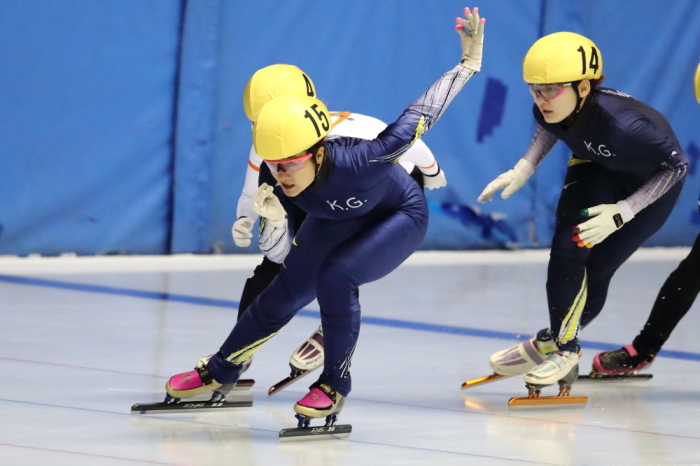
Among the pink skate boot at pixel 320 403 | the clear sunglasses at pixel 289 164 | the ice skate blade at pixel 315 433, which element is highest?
the clear sunglasses at pixel 289 164

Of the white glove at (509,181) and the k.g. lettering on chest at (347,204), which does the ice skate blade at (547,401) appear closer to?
the white glove at (509,181)

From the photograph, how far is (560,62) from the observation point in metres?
4.50

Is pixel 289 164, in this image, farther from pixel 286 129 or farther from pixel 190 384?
pixel 190 384

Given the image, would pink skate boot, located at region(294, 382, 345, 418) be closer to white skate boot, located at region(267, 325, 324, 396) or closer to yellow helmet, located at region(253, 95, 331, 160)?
white skate boot, located at region(267, 325, 324, 396)

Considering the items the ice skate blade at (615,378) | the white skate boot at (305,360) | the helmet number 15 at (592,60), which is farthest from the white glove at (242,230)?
the ice skate blade at (615,378)

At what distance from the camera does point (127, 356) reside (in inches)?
202

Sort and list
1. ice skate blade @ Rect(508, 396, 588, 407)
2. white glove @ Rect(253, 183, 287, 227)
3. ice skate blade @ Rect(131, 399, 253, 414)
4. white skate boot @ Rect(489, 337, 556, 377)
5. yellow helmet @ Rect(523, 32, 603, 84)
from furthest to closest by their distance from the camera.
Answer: white skate boot @ Rect(489, 337, 556, 377) → ice skate blade @ Rect(508, 396, 588, 407) → yellow helmet @ Rect(523, 32, 603, 84) → ice skate blade @ Rect(131, 399, 253, 414) → white glove @ Rect(253, 183, 287, 227)

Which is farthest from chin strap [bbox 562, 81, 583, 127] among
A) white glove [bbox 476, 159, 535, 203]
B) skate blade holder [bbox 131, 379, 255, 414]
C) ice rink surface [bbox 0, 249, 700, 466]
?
skate blade holder [bbox 131, 379, 255, 414]

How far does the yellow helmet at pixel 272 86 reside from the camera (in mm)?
4395

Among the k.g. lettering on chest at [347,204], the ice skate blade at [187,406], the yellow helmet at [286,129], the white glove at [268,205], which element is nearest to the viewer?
the yellow helmet at [286,129]

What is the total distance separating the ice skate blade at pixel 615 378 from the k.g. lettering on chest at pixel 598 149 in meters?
1.15

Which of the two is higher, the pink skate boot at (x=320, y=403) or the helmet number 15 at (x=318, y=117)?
the helmet number 15 at (x=318, y=117)

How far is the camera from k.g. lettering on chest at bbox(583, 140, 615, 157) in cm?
463

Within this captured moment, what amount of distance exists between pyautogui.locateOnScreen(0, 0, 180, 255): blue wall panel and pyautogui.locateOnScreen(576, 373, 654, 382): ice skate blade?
174 inches
